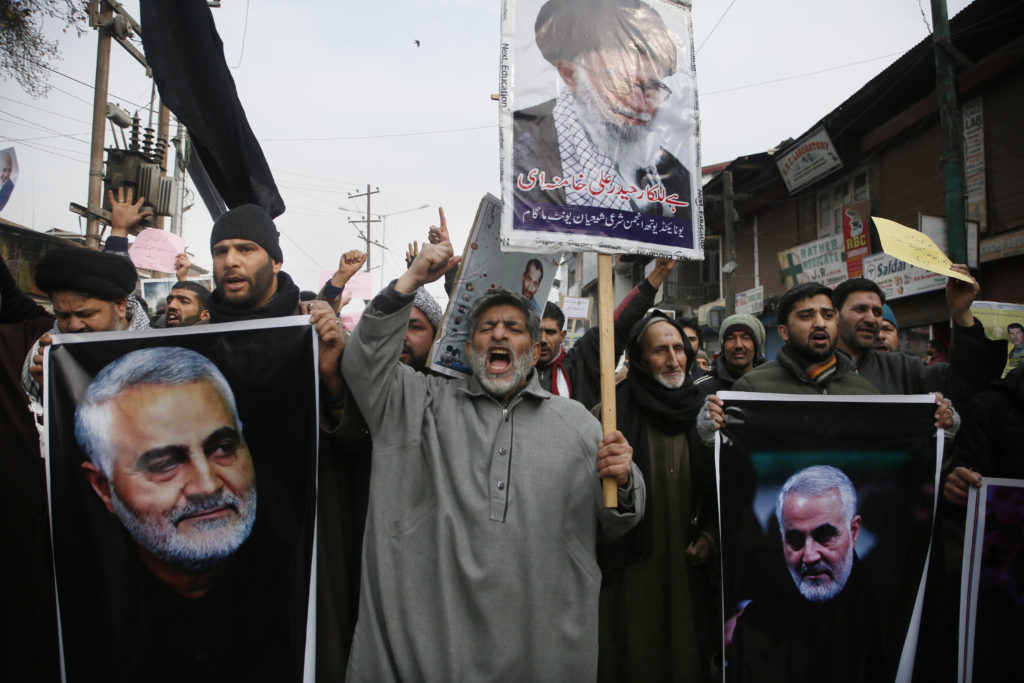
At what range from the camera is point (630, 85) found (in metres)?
2.34

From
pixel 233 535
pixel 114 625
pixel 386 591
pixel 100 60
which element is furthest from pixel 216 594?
pixel 100 60

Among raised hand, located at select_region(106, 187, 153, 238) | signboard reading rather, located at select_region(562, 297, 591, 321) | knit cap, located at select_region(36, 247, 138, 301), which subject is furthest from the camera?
signboard reading rather, located at select_region(562, 297, 591, 321)

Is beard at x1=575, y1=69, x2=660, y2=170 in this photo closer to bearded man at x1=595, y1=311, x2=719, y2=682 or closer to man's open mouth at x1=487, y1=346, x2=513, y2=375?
man's open mouth at x1=487, y1=346, x2=513, y2=375

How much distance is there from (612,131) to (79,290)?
200cm

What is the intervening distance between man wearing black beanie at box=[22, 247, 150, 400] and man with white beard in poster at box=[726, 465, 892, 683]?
2553 millimetres

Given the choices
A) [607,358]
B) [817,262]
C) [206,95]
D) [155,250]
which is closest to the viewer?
[607,358]

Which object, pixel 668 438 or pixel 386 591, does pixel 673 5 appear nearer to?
pixel 668 438

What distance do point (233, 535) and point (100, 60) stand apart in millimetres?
8529

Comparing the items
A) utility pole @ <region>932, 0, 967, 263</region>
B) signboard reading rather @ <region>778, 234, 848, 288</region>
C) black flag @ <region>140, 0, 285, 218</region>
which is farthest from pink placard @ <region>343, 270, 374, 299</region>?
signboard reading rather @ <region>778, 234, 848, 288</region>

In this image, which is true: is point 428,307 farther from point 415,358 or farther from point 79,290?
point 79,290

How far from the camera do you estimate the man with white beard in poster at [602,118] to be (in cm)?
220

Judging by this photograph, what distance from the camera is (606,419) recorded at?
203 centimetres

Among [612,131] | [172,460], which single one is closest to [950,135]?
[612,131]

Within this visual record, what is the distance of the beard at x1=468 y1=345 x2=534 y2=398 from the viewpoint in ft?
7.04
